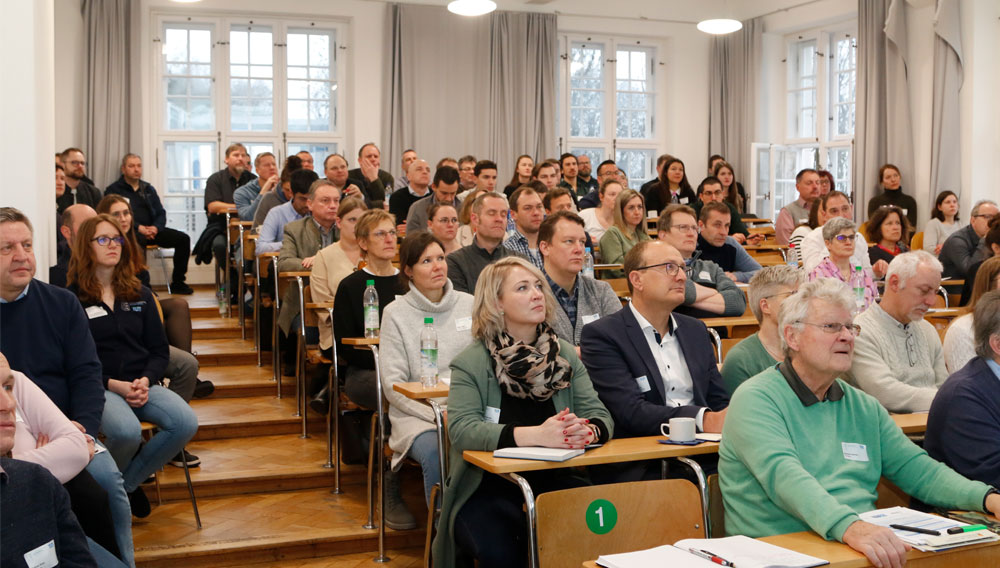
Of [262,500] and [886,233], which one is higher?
[886,233]

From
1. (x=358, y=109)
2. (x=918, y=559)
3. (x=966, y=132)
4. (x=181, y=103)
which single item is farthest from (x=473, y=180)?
(x=918, y=559)

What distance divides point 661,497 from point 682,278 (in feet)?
3.63

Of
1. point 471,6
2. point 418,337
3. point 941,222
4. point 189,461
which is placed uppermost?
point 471,6

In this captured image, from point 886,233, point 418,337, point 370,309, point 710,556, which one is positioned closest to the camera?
point 710,556

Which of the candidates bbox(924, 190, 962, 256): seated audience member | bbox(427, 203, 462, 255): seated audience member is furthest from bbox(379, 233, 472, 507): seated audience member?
bbox(924, 190, 962, 256): seated audience member

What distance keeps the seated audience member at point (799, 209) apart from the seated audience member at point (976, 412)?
6727 mm

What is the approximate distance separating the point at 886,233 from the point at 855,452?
16.9 feet

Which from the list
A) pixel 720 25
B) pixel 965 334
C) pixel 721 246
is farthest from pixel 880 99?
pixel 965 334

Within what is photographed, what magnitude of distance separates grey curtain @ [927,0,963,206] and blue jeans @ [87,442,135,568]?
29.1ft

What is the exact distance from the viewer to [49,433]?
9.98 feet

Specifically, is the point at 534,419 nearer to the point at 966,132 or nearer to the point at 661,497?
the point at 661,497

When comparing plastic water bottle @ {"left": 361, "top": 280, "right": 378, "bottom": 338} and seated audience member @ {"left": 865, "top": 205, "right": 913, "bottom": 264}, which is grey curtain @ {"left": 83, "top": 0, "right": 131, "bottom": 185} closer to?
plastic water bottle @ {"left": 361, "top": 280, "right": 378, "bottom": 338}

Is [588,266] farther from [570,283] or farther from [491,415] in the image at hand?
[491,415]

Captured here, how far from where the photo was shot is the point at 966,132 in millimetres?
9812
